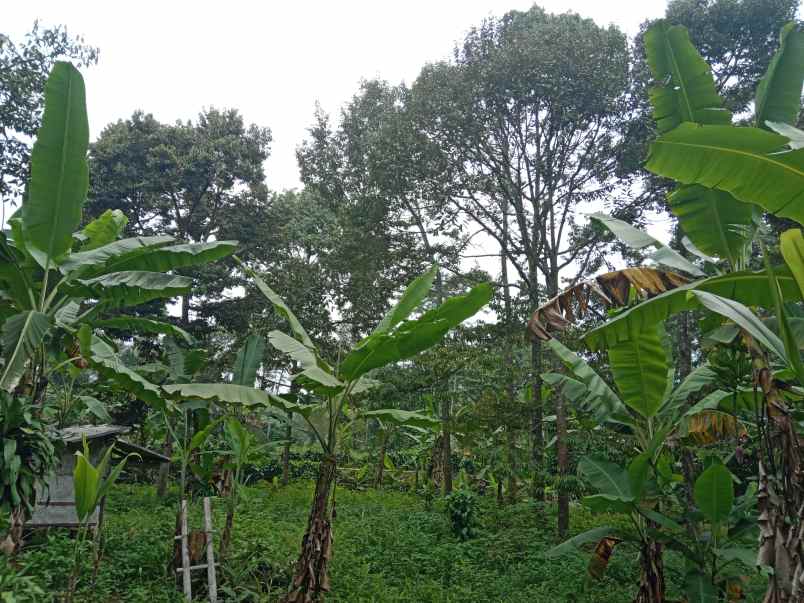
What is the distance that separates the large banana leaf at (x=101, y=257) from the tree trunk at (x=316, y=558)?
110 inches

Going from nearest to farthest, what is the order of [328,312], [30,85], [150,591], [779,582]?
[779,582] < [150,591] < [30,85] < [328,312]

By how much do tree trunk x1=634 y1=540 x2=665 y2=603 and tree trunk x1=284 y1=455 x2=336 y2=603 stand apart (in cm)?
291

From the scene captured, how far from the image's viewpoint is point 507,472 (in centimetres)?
1021

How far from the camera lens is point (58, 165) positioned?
471 cm

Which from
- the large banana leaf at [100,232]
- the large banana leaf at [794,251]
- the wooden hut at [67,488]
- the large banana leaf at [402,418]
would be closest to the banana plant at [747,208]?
the large banana leaf at [794,251]

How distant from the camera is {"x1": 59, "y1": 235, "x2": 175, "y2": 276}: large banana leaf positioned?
5016 millimetres

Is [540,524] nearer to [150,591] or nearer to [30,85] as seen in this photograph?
[150,591]

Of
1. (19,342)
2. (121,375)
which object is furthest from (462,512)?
(19,342)

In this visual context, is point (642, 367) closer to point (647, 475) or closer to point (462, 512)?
point (647, 475)

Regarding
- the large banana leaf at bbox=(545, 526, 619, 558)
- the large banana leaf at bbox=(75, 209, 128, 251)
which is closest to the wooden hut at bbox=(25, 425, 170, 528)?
the large banana leaf at bbox=(75, 209, 128, 251)

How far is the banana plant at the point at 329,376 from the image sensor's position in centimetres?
499

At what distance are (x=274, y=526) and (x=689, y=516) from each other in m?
6.40

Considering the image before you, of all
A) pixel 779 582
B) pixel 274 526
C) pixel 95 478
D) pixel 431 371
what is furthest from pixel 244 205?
pixel 779 582

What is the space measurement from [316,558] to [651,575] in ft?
10.1
